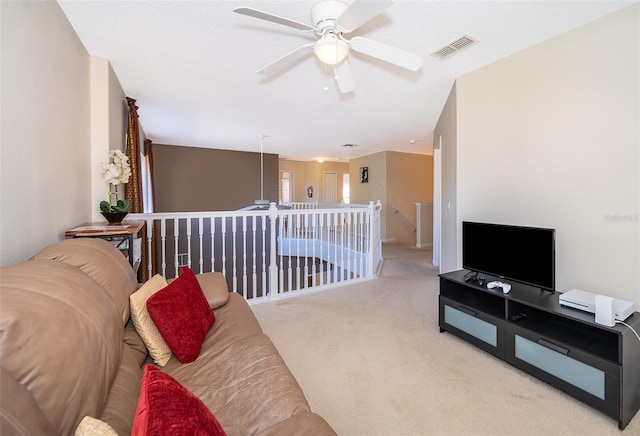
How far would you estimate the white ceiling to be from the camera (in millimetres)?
1973

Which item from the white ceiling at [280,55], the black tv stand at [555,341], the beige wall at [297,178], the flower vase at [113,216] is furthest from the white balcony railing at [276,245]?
the beige wall at [297,178]

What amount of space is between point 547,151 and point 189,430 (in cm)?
296

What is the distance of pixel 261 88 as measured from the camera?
334 centimetres

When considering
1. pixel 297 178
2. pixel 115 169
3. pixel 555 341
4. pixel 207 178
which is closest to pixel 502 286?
pixel 555 341

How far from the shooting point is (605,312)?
1.61m

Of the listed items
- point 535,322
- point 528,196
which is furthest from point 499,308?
point 528,196

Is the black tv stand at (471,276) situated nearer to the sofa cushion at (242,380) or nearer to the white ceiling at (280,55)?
the sofa cushion at (242,380)

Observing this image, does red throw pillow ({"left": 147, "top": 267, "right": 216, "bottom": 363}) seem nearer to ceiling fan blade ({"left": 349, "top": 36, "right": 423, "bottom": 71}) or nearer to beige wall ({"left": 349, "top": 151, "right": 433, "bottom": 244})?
ceiling fan blade ({"left": 349, "top": 36, "right": 423, "bottom": 71})

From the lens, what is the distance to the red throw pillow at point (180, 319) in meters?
1.36

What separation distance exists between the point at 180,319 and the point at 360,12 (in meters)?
1.86

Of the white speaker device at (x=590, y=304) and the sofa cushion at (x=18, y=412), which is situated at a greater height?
the sofa cushion at (x=18, y=412)

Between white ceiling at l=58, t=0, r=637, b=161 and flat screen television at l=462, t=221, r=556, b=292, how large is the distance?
152 centimetres

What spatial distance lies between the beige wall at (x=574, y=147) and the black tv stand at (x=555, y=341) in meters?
0.44

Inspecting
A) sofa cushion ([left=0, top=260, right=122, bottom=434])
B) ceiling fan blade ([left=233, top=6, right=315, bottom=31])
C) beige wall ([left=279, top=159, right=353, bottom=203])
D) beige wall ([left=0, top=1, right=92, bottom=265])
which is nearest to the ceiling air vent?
ceiling fan blade ([left=233, top=6, right=315, bottom=31])
